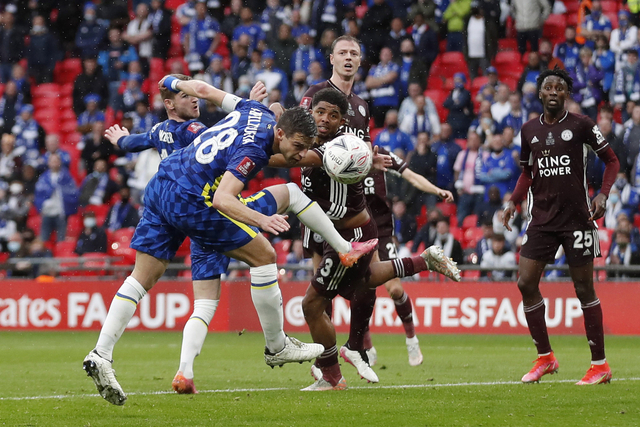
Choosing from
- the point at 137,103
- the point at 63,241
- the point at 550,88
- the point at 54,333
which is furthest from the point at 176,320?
the point at 550,88

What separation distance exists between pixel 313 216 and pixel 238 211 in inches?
37.4

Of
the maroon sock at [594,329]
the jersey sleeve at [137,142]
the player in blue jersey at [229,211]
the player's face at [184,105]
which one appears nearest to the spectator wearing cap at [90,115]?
the jersey sleeve at [137,142]

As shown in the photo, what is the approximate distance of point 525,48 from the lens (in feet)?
62.5

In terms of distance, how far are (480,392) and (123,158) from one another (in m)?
14.1

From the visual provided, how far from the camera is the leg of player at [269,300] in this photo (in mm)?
6980

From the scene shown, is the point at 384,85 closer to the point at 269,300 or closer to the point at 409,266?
the point at 409,266

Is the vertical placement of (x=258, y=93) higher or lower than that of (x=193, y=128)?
higher

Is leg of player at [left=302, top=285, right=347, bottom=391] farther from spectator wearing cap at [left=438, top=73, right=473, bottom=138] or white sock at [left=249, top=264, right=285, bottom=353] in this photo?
spectator wearing cap at [left=438, top=73, right=473, bottom=138]

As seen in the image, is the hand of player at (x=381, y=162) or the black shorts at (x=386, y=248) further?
the black shorts at (x=386, y=248)

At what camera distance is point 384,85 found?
18656 mm

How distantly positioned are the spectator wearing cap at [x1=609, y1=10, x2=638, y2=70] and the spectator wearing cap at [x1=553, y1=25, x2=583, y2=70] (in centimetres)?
61

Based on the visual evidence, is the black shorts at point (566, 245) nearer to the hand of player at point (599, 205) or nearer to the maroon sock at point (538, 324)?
the hand of player at point (599, 205)

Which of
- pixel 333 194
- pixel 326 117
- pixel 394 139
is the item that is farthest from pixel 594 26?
pixel 326 117

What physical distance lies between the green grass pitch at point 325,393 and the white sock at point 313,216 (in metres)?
1.14
